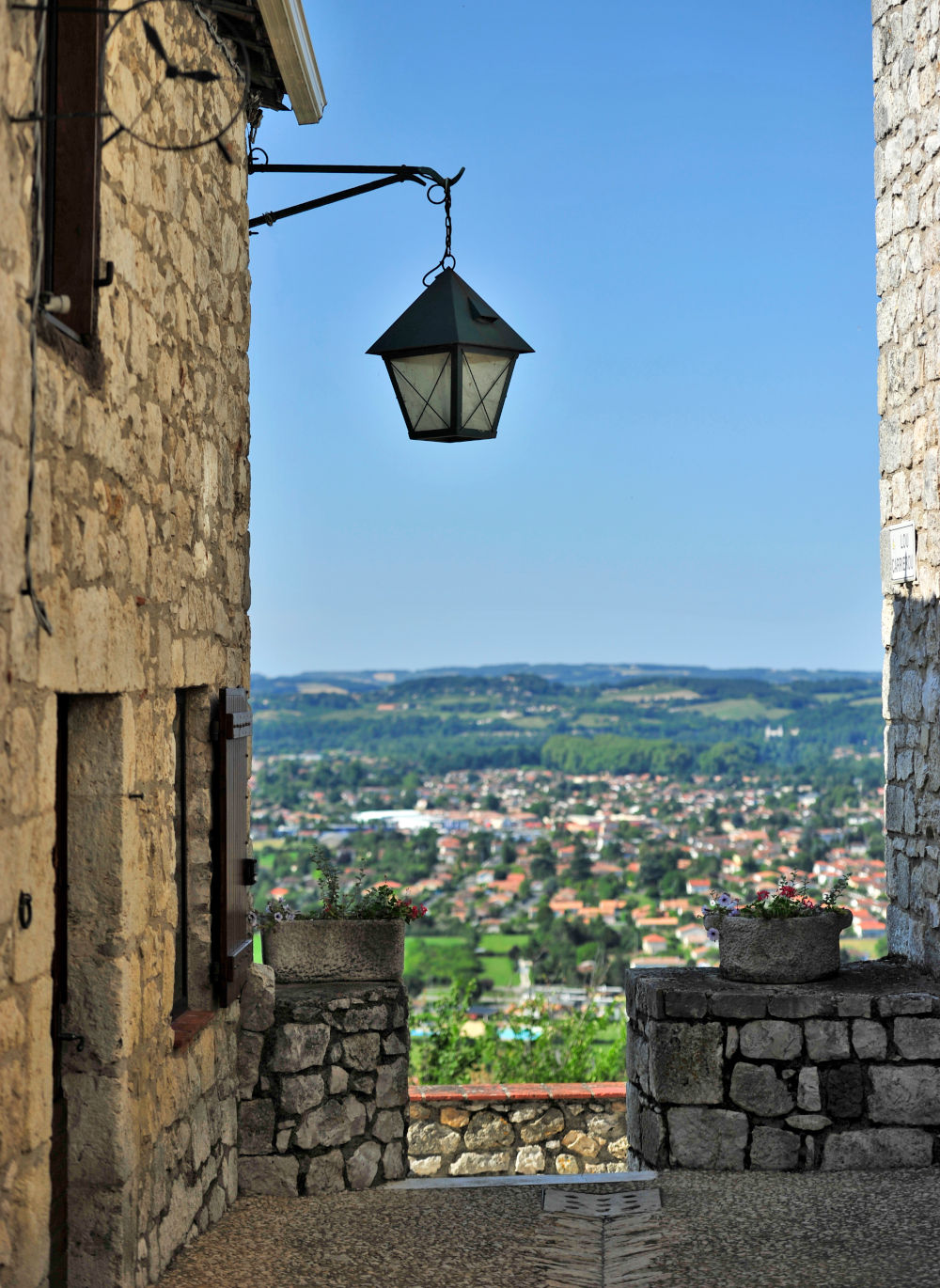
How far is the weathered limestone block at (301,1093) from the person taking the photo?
5.17 metres

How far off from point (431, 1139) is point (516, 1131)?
47 centimetres

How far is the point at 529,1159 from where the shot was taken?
22.9 ft

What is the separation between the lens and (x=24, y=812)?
2820mm

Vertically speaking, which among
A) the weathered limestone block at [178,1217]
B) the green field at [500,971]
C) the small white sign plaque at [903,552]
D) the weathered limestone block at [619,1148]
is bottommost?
the green field at [500,971]

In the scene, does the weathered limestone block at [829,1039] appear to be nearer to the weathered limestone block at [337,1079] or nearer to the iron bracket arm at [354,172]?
the weathered limestone block at [337,1079]

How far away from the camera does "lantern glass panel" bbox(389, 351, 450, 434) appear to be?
502 cm

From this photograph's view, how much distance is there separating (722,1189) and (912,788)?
2.05 metres

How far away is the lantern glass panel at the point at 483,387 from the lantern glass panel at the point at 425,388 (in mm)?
75

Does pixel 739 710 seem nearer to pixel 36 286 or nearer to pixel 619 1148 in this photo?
pixel 619 1148

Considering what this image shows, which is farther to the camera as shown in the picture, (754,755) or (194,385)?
(754,755)

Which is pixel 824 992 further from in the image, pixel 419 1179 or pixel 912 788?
pixel 419 1179

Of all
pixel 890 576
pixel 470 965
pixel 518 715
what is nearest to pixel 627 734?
pixel 518 715

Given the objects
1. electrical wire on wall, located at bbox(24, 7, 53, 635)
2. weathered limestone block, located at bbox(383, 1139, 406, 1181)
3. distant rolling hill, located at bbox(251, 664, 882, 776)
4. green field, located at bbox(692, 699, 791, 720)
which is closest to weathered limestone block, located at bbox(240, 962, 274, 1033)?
weathered limestone block, located at bbox(383, 1139, 406, 1181)

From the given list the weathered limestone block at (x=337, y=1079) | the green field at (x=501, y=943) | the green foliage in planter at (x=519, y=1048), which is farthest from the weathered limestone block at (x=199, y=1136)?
the green field at (x=501, y=943)
